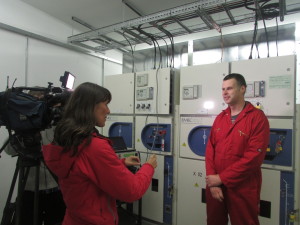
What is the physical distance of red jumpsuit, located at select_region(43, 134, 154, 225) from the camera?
2.93 feet

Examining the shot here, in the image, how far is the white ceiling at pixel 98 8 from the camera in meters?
2.62

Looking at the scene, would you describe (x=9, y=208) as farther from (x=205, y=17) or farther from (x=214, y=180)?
(x=205, y=17)

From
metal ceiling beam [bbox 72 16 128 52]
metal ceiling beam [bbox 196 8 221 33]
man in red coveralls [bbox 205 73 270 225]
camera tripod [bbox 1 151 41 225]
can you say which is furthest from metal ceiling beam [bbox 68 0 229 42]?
camera tripod [bbox 1 151 41 225]

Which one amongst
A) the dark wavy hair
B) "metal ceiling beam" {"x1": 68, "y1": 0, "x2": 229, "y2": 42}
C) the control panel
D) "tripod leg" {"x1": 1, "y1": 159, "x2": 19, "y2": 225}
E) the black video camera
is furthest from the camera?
the control panel

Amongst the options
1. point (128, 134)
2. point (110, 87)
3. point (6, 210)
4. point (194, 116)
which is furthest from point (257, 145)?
point (110, 87)

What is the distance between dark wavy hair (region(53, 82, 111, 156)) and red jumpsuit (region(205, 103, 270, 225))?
1130 mm

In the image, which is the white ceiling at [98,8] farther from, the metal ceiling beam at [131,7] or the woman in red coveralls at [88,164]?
the woman in red coveralls at [88,164]

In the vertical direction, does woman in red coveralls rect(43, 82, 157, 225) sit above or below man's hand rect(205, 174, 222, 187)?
above

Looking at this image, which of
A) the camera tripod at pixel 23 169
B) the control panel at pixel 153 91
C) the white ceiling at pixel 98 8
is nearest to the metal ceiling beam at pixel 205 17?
the white ceiling at pixel 98 8

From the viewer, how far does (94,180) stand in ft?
2.97

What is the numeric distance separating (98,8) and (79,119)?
2.36 m

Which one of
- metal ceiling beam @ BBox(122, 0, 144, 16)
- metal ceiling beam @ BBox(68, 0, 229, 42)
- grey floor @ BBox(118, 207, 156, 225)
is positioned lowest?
grey floor @ BBox(118, 207, 156, 225)

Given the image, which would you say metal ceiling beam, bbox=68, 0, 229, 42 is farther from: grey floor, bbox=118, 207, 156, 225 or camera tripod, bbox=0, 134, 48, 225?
grey floor, bbox=118, 207, 156, 225

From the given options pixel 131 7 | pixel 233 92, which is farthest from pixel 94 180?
pixel 131 7
